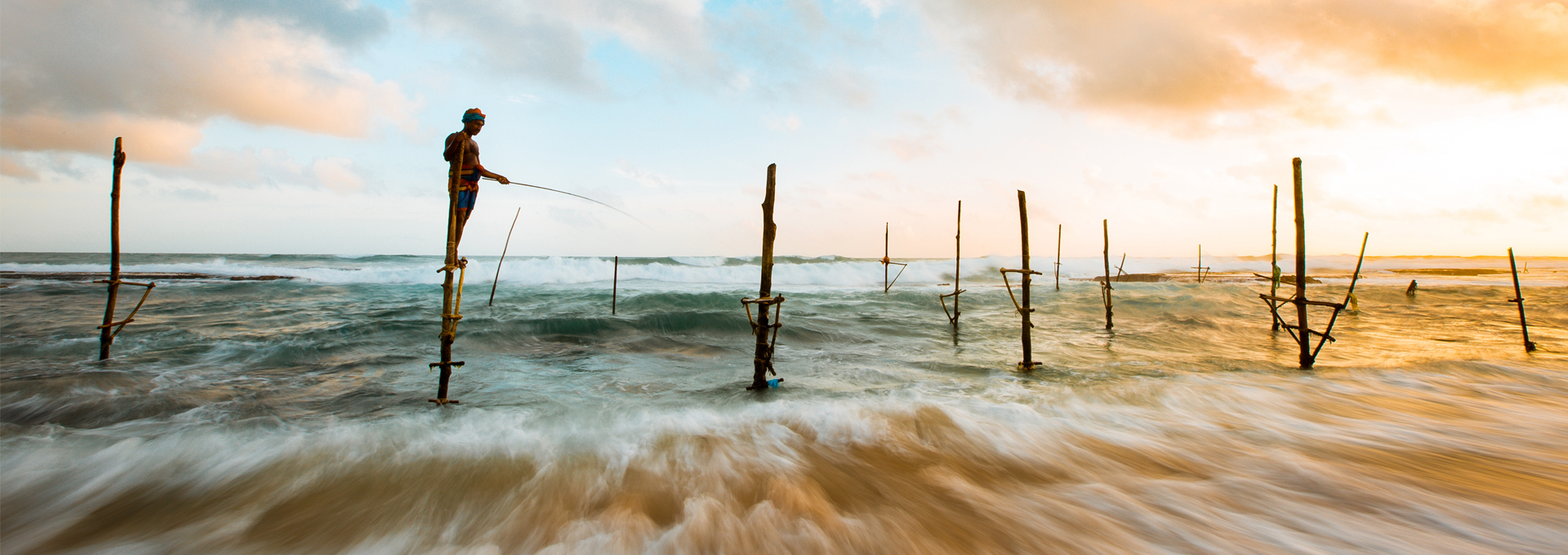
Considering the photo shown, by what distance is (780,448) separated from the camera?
5.72m

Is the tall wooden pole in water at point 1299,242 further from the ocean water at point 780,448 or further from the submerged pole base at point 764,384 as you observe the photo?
the submerged pole base at point 764,384

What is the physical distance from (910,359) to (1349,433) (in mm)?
5959

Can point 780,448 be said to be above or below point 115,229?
below

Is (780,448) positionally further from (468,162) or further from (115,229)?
(115,229)

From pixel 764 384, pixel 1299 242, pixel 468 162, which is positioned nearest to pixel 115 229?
pixel 468 162

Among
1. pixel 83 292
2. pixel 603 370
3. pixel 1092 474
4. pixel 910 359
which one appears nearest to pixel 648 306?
pixel 603 370

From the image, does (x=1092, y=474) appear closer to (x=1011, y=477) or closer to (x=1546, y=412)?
(x=1011, y=477)

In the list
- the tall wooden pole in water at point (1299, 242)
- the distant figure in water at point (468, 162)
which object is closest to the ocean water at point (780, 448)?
the tall wooden pole in water at point (1299, 242)

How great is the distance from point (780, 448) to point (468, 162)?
4.31m

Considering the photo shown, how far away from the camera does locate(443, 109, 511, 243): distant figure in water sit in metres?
5.45

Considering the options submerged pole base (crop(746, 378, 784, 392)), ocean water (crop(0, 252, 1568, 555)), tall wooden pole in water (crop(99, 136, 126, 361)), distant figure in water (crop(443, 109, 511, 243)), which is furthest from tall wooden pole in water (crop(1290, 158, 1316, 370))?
tall wooden pole in water (crop(99, 136, 126, 361))

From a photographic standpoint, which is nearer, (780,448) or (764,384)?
(780,448)

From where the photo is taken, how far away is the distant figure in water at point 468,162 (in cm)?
545

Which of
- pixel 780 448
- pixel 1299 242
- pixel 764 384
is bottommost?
pixel 780 448
